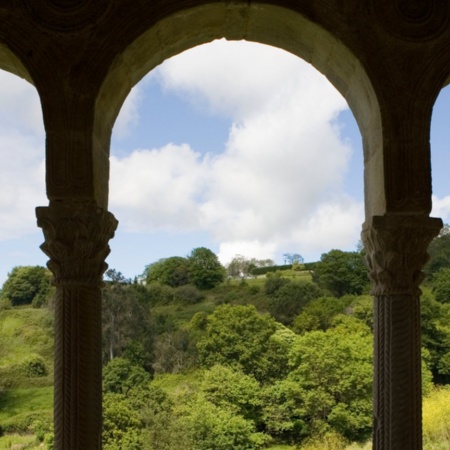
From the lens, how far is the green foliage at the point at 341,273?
144 ft

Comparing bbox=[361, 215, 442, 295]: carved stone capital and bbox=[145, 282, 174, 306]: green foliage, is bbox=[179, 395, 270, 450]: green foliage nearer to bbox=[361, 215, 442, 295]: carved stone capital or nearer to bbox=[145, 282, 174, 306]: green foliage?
bbox=[145, 282, 174, 306]: green foliage

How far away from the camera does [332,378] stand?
4100 cm

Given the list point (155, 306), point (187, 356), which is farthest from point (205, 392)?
point (155, 306)

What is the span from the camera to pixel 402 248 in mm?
4582

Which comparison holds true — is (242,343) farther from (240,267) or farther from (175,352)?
(240,267)

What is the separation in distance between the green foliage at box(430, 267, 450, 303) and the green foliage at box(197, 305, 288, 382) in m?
10.4

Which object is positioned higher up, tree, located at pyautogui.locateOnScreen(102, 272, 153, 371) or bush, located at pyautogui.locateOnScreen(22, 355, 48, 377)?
tree, located at pyautogui.locateOnScreen(102, 272, 153, 371)

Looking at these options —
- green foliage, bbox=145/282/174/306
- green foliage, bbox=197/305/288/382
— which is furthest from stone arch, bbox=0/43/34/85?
green foliage, bbox=145/282/174/306

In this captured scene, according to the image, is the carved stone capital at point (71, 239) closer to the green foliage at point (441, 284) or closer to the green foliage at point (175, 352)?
the green foliage at point (441, 284)

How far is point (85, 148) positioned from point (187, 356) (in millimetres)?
37279

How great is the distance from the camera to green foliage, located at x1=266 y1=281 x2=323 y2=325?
4491cm

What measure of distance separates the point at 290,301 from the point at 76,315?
1619 inches

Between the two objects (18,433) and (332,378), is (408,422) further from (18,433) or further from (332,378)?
(332,378)

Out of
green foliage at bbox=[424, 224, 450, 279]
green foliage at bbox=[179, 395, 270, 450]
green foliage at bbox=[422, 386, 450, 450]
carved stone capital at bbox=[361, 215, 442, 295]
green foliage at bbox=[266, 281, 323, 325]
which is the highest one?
green foliage at bbox=[424, 224, 450, 279]
